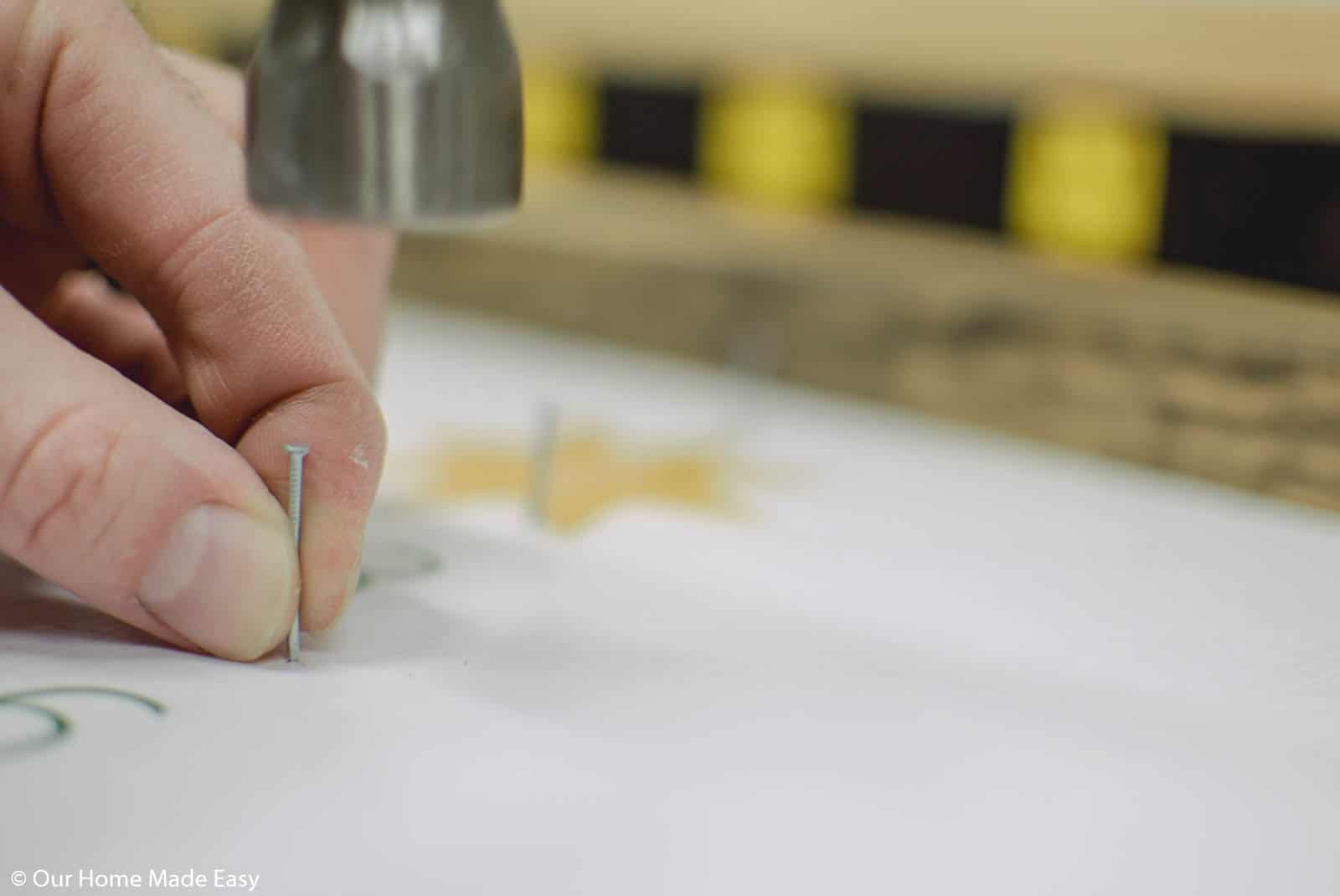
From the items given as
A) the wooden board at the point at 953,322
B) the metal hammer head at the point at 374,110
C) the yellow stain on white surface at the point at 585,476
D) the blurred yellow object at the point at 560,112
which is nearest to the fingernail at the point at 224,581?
the metal hammer head at the point at 374,110

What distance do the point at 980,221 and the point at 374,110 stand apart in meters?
0.93

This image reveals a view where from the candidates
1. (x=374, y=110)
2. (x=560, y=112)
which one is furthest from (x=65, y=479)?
(x=560, y=112)

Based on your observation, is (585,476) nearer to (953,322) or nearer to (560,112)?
(953,322)

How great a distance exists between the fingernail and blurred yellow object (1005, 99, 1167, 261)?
0.82 metres

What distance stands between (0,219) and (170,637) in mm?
255

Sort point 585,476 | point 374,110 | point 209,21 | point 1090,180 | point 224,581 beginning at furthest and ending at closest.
→ point 209,21
point 1090,180
point 585,476
point 224,581
point 374,110

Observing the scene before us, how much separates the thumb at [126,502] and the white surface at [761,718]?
0.13 feet

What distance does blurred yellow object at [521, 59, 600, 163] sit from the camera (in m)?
1.52

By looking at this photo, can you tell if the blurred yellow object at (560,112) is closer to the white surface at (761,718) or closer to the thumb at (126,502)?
the white surface at (761,718)

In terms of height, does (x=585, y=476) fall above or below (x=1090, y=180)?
below

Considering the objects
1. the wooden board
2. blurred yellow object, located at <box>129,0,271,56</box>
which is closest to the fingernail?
the wooden board

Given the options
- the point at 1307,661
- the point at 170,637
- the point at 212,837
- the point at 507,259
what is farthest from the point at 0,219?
the point at 1307,661

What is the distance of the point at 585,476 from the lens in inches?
33.9

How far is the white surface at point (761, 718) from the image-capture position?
0.44 m
